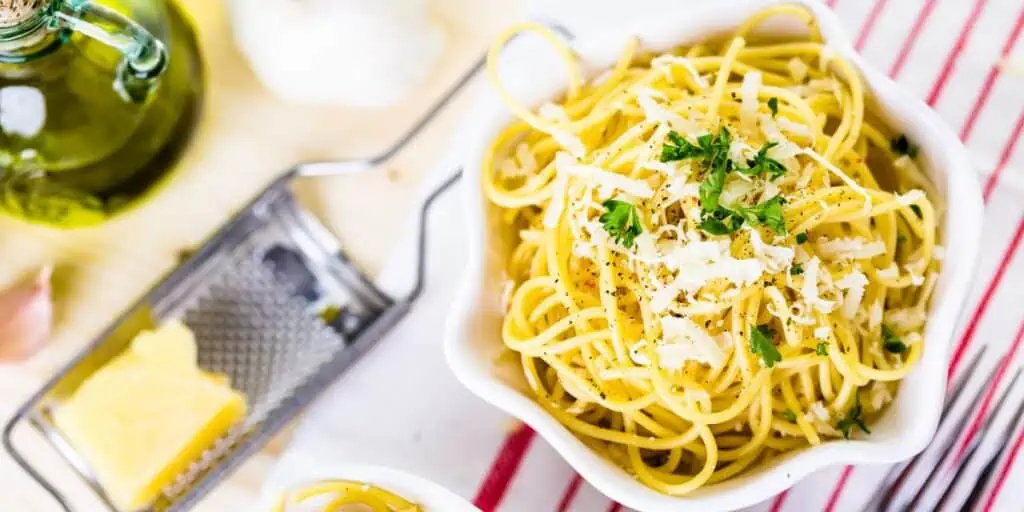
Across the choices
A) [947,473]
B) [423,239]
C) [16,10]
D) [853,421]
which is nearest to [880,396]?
[853,421]

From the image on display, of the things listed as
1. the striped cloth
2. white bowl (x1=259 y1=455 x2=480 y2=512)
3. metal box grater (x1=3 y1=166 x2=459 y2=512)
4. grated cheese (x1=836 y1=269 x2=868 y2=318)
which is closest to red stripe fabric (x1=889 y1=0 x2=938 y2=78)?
the striped cloth

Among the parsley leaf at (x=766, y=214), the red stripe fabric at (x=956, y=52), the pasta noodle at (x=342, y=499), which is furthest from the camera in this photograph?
the red stripe fabric at (x=956, y=52)

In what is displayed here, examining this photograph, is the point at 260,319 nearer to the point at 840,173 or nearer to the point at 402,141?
the point at 402,141

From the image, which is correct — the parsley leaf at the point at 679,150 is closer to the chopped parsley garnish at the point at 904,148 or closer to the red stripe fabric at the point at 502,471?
the chopped parsley garnish at the point at 904,148

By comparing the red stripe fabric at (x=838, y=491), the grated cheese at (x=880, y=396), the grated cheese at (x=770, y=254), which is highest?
the grated cheese at (x=770, y=254)

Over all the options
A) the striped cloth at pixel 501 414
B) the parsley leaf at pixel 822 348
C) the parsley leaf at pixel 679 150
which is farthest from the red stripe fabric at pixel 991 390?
the parsley leaf at pixel 679 150

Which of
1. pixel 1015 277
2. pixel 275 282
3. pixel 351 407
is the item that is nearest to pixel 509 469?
pixel 351 407

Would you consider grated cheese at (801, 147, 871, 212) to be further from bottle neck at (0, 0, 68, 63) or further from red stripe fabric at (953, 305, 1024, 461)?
bottle neck at (0, 0, 68, 63)
